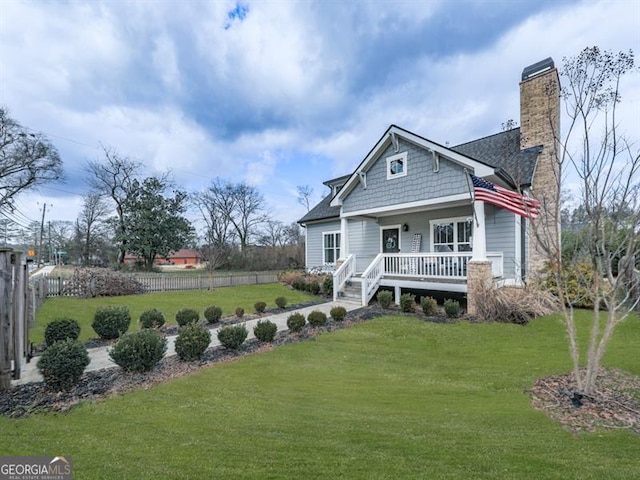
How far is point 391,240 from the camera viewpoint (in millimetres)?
15008

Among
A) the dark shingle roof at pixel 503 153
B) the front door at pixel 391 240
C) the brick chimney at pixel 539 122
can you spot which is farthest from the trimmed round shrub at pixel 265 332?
the brick chimney at pixel 539 122

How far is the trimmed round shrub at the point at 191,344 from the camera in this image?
20.3ft

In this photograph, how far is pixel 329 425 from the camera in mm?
3574

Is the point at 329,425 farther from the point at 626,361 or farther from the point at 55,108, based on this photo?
the point at 55,108

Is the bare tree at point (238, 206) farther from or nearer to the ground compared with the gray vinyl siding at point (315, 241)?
farther from the ground

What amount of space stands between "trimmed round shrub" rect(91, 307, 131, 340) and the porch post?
32.5ft

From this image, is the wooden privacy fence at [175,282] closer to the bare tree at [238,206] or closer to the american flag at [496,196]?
the american flag at [496,196]

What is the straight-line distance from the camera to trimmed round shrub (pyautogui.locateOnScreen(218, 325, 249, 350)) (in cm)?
683

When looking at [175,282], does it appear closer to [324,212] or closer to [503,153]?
[324,212]

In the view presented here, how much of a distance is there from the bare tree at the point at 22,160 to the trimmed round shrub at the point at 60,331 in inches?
1195

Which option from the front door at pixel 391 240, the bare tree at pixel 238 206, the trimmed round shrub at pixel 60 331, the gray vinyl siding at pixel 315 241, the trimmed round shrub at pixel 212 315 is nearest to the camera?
the trimmed round shrub at pixel 60 331

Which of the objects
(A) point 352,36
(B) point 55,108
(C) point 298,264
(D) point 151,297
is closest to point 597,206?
(A) point 352,36

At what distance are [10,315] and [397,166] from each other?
11707 millimetres

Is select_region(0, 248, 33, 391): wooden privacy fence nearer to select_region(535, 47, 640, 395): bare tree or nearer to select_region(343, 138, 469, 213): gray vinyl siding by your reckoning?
select_region(535, 47, 640, 395): bare tree
